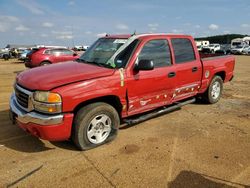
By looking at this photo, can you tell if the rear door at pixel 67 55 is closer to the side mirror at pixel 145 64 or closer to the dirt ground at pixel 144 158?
the dirt ground at pixel 144 158

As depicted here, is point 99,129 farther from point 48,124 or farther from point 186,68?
point 186,68

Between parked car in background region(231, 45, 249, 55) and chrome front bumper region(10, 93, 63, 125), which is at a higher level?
chrome front bumper region(10, 93, 63, 125)

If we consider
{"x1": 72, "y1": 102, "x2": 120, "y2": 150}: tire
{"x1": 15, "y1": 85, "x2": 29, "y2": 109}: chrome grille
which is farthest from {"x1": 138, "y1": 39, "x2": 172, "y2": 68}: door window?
{"x1": 15, "y1": 85, "x2": 29, "y2": 109}: chrome grille

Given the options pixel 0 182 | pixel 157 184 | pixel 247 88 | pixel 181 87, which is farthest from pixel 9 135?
pixel 247 88

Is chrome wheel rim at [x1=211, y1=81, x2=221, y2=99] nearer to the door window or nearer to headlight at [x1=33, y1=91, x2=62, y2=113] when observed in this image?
the door window

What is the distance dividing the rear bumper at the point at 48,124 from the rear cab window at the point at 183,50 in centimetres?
279

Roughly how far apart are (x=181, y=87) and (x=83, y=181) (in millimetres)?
3232

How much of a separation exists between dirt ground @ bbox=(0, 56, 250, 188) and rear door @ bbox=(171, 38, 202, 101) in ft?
2.31

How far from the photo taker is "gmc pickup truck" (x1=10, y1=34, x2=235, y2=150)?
4027 millimetres

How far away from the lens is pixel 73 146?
15.1ft

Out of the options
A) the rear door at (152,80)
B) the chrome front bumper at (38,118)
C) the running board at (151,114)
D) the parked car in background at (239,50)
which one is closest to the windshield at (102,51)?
the rear door at (152,80)

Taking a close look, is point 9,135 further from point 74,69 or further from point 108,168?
point 108,168

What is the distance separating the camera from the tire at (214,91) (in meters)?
7.21

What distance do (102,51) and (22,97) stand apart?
1.78 m
